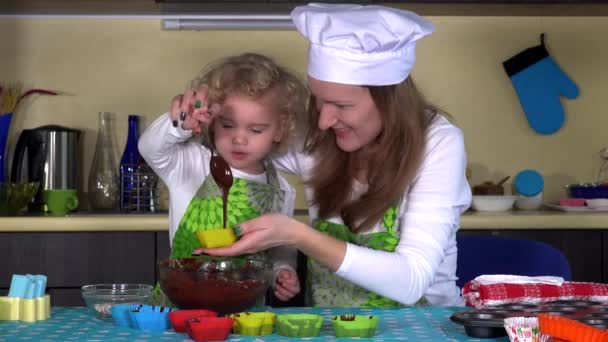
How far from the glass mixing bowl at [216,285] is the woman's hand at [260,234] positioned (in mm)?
31

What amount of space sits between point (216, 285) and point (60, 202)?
1731 mm

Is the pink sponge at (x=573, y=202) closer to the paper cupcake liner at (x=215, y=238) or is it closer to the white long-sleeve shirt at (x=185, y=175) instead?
the white long-sleeve shirt at (x=185, y=175)

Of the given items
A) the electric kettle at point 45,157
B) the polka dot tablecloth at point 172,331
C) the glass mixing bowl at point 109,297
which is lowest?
the polka dot tablecloth at point 172,331

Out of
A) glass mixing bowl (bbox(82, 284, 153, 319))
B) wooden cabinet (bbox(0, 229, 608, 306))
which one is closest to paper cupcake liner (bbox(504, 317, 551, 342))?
glass mixing bowl (bbox(82, 284, 153, 319))

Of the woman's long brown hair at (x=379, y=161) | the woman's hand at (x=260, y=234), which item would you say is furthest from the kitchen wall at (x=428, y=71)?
the woman's hand at (x=260, y=234)

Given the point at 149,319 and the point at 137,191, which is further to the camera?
the point at 137,191

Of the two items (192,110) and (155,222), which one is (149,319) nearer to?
(192,110)

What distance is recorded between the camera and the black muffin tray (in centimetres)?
143

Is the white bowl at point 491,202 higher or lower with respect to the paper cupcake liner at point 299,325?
higher

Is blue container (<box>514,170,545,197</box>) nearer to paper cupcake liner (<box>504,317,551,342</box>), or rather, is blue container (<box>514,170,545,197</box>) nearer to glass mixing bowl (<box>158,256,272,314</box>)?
glass mixing bowl (<box>158,256,272,314</box>)

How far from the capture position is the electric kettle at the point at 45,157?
3.25 m

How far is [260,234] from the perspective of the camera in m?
1.62

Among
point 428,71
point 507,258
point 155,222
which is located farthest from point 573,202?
point 155,222

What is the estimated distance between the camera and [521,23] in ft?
11.5
